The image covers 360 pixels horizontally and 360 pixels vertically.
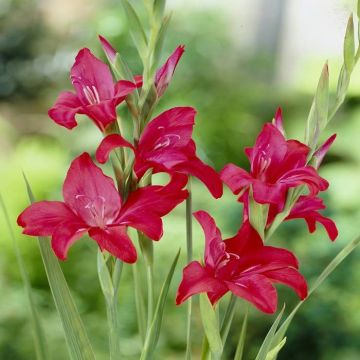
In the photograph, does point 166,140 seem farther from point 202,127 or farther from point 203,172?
point 202,127

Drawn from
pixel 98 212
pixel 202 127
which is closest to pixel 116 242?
pixel 98 212

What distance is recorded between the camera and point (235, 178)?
49 cm

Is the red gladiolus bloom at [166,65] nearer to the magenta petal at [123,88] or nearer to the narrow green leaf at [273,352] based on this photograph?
the magenta petal at [123,88]

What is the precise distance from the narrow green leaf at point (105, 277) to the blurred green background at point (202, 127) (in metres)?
0.06

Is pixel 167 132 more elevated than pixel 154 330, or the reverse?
pixel 167 132

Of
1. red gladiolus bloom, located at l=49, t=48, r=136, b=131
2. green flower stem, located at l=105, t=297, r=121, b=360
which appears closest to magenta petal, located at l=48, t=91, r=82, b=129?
red gladiolus bloom, located at l=49, t=48, r=136, b=131

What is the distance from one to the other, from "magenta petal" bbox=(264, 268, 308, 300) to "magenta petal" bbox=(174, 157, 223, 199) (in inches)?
2.2

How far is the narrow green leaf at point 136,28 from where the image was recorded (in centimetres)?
50

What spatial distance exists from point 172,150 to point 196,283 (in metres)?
0.08

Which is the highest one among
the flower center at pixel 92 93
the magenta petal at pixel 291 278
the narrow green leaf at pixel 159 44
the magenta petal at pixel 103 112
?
the narrow green leaf at pixel 159 44

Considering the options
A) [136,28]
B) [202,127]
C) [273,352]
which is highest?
[136,28]

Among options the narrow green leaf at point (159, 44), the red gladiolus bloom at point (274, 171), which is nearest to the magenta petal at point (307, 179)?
the red gladiolus bloom at point (274, 171)

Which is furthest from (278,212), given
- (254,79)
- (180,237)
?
(254,79)

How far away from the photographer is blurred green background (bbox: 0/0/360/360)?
2039 millimetres
